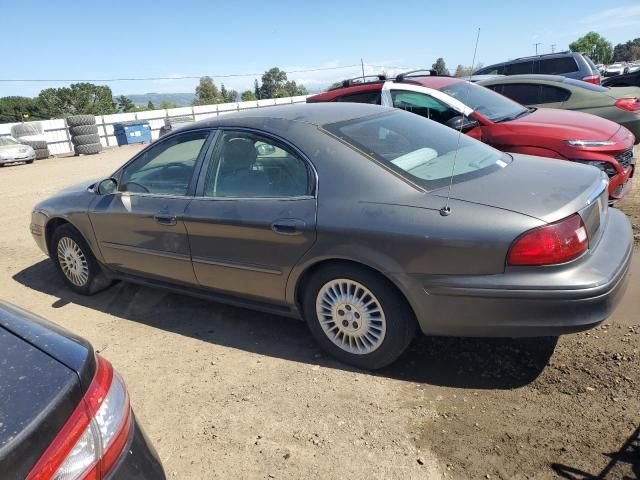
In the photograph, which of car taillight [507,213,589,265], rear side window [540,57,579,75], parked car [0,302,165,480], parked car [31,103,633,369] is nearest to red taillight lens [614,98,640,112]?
rear side window [540,57,579,75]

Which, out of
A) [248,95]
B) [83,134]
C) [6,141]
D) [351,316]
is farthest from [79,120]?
[248,95]

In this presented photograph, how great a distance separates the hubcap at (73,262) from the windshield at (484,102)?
4363 mm

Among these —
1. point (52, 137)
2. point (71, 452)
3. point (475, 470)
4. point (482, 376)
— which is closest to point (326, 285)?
point (482, 376)

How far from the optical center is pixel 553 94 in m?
7.90

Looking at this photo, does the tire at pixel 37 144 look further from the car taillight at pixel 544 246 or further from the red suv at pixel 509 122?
the car taillight at pixel 544 246

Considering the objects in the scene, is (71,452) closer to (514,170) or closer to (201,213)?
(201,213)

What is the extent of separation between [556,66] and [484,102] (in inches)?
280

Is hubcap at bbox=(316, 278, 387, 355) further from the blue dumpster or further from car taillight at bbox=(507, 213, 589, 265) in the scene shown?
the blue dumpster

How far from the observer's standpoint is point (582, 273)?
2508 millimetres

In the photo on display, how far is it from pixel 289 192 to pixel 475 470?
1.85 metres

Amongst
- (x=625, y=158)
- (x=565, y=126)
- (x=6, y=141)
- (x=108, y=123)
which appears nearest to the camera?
(x=625, y=158)

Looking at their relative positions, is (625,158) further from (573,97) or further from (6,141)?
(6,141)

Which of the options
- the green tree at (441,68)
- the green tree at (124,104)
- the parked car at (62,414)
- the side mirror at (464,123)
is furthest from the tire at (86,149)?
the green tree at (124,104)

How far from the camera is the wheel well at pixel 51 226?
471 cm
